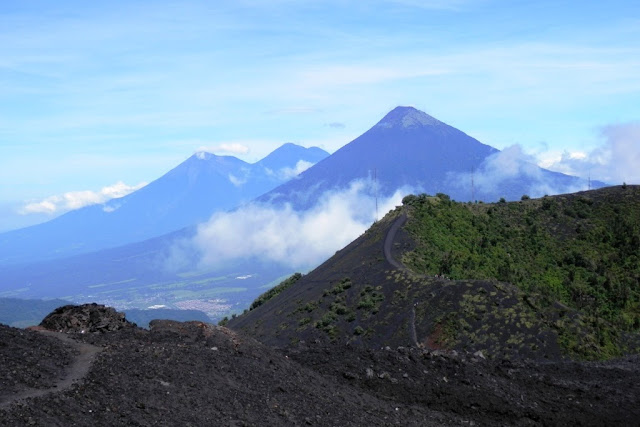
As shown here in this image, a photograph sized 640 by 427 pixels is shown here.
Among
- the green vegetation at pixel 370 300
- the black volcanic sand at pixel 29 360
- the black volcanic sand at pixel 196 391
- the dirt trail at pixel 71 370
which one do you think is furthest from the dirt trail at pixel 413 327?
the black volcanic sand at pixel 29 360

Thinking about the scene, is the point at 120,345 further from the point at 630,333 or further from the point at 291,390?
the point at 630,333

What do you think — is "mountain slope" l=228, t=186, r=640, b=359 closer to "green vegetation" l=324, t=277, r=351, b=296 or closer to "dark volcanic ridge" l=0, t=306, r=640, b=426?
"green vegetation" l=324, t=277, r=351, b=296

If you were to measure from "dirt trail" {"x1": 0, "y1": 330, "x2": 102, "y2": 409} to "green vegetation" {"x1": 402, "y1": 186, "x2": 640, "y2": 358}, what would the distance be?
22626 mm

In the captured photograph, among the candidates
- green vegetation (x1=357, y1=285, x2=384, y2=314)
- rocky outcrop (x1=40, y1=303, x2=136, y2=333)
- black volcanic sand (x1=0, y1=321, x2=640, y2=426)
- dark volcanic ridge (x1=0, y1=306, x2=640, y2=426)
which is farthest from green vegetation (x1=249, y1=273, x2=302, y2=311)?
rocky outcrop (x1=40, y1=303, x2=136, y2=333)

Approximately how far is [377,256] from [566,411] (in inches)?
995

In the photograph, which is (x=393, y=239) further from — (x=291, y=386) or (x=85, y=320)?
(x=291, y=386)

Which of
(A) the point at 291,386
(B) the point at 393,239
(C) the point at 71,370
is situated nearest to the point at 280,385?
(A) the point at 291,386

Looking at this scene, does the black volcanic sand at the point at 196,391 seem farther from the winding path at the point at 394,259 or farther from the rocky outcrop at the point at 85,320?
the winding path at the point at 394,259

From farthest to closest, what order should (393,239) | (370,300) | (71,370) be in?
(393,239)
(370,300)
(71,370)

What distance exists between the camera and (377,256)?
4481 centimetres

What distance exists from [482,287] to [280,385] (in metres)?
19.2

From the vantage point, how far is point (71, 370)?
1570cm

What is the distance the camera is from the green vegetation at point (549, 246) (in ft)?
140

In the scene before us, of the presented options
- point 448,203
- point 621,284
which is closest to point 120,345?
point 621,284
